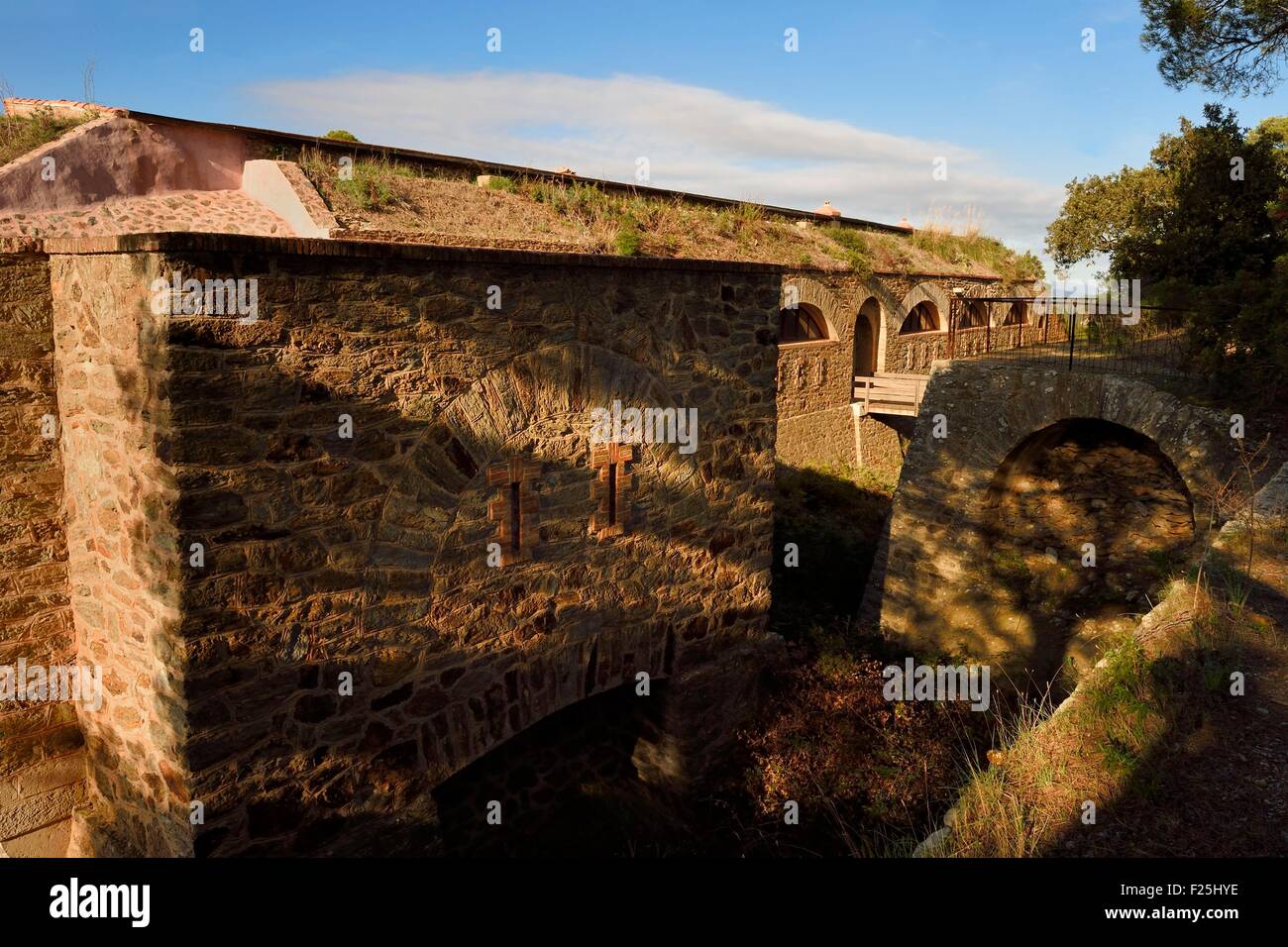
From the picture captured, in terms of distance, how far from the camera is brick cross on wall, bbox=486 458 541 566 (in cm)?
502

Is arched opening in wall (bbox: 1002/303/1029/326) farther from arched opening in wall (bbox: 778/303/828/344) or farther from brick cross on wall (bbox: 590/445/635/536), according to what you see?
brick cross on wall (bbox: 590/445/635/536)

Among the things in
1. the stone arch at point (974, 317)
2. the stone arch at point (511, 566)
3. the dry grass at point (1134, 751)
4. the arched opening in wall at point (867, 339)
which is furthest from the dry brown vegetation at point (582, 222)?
the dry grass at point (1134, 751)

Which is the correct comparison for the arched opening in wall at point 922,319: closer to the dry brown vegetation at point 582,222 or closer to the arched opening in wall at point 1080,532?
the dry brown vegetation at point 582,222

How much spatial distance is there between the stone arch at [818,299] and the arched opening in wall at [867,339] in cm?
166

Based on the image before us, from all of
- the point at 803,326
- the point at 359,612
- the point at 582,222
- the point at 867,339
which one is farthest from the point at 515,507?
the point at 867,339

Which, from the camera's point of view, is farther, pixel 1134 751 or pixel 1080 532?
pixel 1080 532

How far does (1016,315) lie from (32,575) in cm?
2668

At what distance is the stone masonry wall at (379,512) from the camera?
12.6 feet

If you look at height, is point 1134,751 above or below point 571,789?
above

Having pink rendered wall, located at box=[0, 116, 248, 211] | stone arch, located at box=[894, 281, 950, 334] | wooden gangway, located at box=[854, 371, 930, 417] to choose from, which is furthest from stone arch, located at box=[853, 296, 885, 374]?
pink rendered wall, located at box=[0, 116, 248, 211]

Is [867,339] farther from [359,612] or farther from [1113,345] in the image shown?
[359,612]

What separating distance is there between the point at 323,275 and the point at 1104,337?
13.6 meters

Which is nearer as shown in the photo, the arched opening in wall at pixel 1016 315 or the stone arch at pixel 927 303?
the stone arch at pixel 927 303

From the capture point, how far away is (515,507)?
5.17 metres
